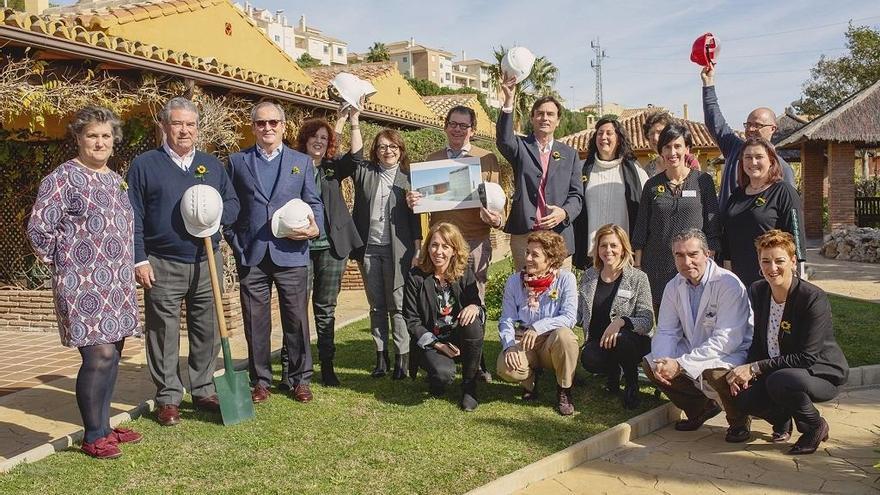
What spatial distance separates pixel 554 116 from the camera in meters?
5.92

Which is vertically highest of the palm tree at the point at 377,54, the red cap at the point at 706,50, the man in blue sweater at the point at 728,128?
the palm tree at the point at 377,54

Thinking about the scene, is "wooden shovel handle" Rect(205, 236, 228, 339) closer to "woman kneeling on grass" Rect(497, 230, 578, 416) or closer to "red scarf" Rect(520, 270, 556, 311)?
"woman kneeling on grass" Rect(497, 230, 578, 416)

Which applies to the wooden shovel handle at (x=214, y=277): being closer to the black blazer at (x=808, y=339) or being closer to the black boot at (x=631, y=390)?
the black boot at (x=631, y=390)

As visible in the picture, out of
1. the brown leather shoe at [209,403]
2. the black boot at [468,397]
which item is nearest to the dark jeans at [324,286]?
the brown leather shoe at [209,403]

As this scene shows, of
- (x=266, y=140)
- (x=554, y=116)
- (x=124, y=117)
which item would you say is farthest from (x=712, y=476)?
(x=124, y=117)

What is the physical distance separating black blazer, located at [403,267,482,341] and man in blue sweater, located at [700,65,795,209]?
7.26 feet

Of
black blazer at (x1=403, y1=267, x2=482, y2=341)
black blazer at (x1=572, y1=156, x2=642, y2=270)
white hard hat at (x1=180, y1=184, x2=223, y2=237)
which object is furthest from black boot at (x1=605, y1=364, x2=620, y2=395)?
white hard hat at (x1=180, y1=184, x2=223, y2=237)

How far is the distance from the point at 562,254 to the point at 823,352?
189cm

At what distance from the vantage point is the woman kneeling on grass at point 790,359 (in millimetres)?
4570

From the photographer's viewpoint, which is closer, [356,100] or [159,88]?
[356,100]

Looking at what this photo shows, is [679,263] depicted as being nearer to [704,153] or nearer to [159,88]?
[159,88]

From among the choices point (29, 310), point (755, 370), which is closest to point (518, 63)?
point (755, 370)

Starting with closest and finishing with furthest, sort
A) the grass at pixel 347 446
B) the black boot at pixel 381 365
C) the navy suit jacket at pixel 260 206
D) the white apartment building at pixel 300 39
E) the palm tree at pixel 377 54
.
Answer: the grass at pixel 347 446 < the navy suit jacket at pixel 260 206 < the black boot at pixel 381 365 < the palm tree at pixel 377 54 < the white apartment building at pixel 300 39

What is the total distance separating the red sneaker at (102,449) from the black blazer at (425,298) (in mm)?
2210
